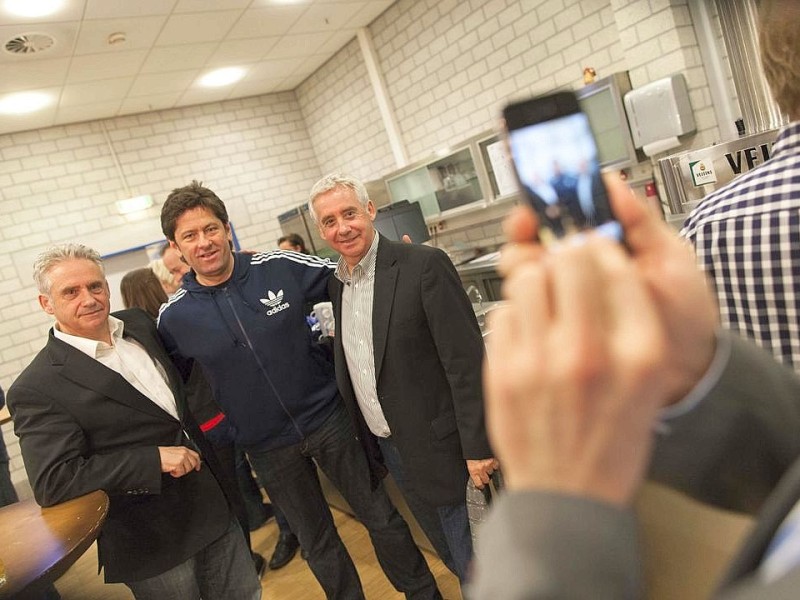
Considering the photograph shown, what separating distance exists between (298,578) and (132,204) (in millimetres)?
4962

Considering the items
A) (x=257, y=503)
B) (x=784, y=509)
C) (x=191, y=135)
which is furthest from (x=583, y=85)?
(x=191, y=135)

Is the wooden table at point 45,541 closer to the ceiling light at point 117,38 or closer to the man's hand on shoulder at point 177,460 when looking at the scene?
the man's hand on shoulder at point 177,460

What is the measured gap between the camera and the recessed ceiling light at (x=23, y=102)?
5.15m

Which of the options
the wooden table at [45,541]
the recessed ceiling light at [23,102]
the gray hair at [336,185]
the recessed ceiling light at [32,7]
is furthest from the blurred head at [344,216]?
the recessed ceiling light at [23,102]

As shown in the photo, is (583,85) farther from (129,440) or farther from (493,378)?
(493,378)

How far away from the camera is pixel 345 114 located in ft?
22.5

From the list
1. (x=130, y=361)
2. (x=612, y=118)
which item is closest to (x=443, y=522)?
(x=130, y=361)

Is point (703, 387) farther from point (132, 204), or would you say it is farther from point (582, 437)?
point (132, 204)

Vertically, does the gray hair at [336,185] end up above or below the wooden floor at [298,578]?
above

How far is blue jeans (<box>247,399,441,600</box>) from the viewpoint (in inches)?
88.0

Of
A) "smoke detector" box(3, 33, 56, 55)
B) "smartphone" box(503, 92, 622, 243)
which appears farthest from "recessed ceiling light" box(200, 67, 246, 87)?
"smartphone" box(503, 92, 622, 243)

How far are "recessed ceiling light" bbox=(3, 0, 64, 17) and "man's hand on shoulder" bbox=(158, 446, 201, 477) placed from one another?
362cm

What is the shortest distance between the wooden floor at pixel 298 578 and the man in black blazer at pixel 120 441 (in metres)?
0.92

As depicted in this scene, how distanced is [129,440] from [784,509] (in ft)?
6.15
